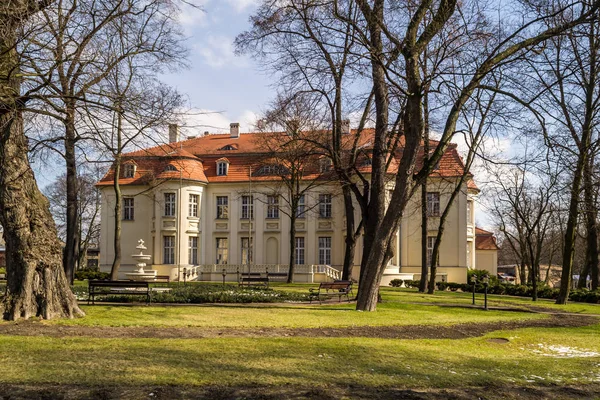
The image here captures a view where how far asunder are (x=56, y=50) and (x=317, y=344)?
6621 millimetres

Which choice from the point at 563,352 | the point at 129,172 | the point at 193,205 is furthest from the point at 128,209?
the point at 563,352

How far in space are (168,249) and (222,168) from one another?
7.39 metres

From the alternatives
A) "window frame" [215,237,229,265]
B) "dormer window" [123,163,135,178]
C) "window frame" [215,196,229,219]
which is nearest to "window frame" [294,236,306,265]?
"window frame" [215,237,229,265]

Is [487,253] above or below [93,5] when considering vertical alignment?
below

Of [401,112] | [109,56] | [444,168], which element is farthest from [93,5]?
[444,168]

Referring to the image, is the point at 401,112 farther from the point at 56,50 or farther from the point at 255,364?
the point at 255,364

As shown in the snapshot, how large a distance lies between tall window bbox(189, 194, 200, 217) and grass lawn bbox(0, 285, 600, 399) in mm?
33287

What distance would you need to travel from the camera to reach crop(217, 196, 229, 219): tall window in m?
47.8

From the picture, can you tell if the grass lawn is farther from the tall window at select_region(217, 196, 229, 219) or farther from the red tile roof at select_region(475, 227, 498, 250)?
the red tile roof at select_region(475, 227, 498, 250)

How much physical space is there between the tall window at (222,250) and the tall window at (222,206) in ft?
5.98

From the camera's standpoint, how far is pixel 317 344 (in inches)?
406

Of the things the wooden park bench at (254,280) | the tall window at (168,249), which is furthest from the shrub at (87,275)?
the wooden park bench at (254,280)

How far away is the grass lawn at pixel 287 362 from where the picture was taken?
7.25m

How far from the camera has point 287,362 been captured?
28.3 feet
